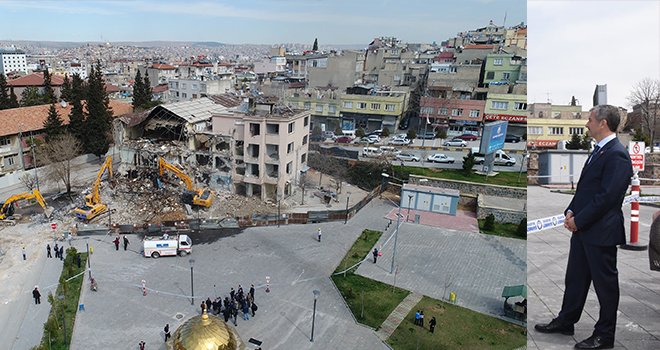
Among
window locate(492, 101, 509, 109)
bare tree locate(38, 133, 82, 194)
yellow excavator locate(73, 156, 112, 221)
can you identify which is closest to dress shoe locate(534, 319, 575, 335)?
yellow excavator locate(73, 156, 112, 221)

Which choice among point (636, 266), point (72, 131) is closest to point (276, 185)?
point (72, 131)

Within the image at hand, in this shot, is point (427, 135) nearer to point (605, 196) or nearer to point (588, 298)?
point (588, 298)

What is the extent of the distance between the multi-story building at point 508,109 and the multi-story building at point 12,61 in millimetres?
88129

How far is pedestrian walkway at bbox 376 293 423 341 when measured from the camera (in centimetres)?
1287

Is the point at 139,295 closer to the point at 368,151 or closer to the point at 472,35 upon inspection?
the point at 368,151

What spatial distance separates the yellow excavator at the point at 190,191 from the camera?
21.8m

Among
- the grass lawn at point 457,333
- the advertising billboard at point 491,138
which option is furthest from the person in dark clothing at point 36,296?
the advertising billboard at point 491,138

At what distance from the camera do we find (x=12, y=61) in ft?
298

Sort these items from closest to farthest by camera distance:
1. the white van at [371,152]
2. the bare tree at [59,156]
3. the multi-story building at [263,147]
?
the multi-story building at [263,147], the bare tree at [59,156], the white van at [371,152]

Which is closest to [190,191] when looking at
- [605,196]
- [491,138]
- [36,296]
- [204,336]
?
[36,296]

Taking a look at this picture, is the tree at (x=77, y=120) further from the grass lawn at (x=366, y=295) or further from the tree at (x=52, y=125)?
the grass lawn at (x=366, y=295)

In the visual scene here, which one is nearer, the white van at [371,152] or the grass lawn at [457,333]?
the grass lawn at [457,333]

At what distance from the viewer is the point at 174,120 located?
25.2 meters

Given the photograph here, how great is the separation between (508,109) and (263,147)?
2181 cm
